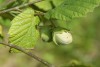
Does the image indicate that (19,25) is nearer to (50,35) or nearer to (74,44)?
(50,35)

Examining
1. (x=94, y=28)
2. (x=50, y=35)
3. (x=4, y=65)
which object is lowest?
(x=4, y=65)

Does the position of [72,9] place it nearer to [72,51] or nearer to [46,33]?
[46,33]

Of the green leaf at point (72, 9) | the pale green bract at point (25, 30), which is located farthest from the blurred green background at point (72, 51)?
the green leaf at point (72, 9)

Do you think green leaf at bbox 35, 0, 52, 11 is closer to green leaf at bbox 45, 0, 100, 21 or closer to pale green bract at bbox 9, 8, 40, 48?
pale green bract at bbox 9, 8, 40, 48

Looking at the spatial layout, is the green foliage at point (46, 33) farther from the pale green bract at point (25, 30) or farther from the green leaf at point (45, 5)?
the green leaf at point (45, 5)

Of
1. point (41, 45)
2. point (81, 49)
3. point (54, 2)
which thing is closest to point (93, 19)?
point (81, 49)

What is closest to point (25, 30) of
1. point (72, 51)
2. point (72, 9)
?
point (72, 9)

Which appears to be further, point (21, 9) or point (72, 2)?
point (21, 9)

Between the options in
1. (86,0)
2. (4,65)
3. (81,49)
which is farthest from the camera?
(81,49)
